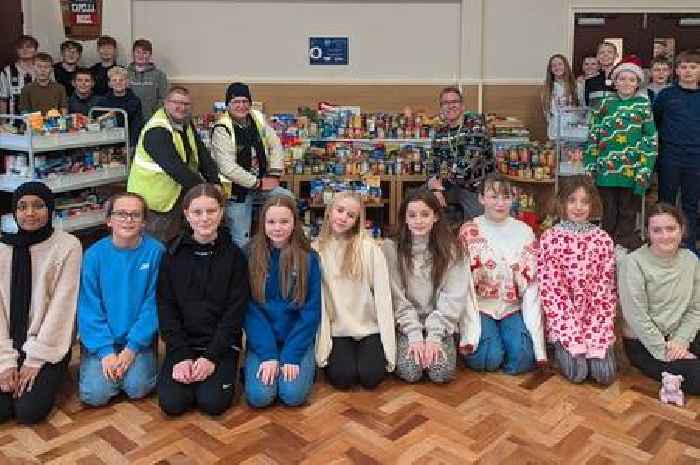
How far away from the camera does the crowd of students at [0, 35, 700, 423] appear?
133 inches

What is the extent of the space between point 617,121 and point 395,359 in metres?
2.76

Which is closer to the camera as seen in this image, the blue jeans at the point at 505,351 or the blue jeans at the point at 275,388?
the blue jeans at the point at 275,388

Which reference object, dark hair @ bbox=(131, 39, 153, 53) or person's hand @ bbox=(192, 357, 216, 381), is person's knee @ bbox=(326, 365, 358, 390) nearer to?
person's hand @ bbox=(192, 357, 216, 381)

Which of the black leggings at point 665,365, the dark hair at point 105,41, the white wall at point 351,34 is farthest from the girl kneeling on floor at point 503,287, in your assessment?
the dark hair at point 105,41

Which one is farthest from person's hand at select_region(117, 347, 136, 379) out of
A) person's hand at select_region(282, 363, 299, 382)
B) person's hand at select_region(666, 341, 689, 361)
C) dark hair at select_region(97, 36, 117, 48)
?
dark hair at select_region(97, 36, 117, 48)

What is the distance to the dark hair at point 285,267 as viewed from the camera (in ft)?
11.5

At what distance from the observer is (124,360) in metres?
3.42

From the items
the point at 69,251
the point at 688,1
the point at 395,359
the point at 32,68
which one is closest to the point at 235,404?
the point at 395,359

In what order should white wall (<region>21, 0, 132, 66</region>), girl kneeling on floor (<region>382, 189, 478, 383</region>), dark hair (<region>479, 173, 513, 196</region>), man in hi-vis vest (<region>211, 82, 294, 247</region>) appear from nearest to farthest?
girl kneeling on floor (<region>382, 189, 478, 383</region>) → dark hair (<region>479, 173, 513, 196</region>) → man in hi-vis vest (<region>211, 82, 294, 247</region>) → white wall (<region>21, 0, 132, 66</region>)

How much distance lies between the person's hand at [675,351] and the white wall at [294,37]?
16.4ft

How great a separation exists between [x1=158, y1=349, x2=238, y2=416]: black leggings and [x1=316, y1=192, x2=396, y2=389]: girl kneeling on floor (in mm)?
519

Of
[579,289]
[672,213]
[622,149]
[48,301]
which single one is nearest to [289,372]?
[48,301]

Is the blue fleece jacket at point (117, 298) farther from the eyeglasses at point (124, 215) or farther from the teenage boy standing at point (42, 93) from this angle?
the teenage boy standing at point (42, 93)

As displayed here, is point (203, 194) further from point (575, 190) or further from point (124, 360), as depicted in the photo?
point (575, 190)
